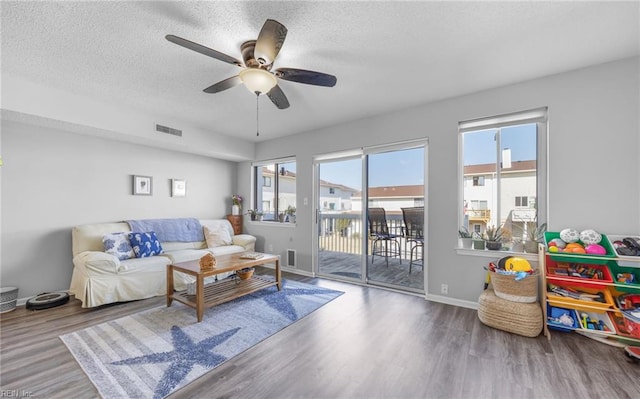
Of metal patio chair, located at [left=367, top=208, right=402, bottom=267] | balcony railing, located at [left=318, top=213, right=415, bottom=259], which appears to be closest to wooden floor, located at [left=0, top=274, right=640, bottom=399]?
metal patio chair, located at [left=367, top=208, right=402, bottom=267]

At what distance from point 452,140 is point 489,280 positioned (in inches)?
64.8

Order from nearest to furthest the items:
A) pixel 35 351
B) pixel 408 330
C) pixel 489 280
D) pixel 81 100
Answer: pixel 35 351 → pixel 408 330 → pixel 489 280 → pixel 81 100

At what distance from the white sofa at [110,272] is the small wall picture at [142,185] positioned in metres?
0.58

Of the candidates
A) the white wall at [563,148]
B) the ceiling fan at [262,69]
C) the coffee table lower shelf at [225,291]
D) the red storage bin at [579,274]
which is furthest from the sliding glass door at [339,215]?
the red storage bin at [579,274]

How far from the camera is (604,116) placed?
7.86 feet

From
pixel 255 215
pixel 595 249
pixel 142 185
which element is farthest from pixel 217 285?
pixel 595 249

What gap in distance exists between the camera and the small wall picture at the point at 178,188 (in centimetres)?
454

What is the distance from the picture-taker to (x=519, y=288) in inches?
93.7

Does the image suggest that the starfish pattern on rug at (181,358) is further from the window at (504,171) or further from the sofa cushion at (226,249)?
the window at (504,171)

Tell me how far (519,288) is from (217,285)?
332cm

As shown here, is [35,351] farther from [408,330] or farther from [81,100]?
[408,330]

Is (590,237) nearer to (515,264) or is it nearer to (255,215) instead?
(515,264)

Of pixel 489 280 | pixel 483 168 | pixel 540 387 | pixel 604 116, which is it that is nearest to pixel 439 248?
pixel 489 280

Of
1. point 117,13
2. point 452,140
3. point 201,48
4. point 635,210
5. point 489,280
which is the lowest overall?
point 489,280
